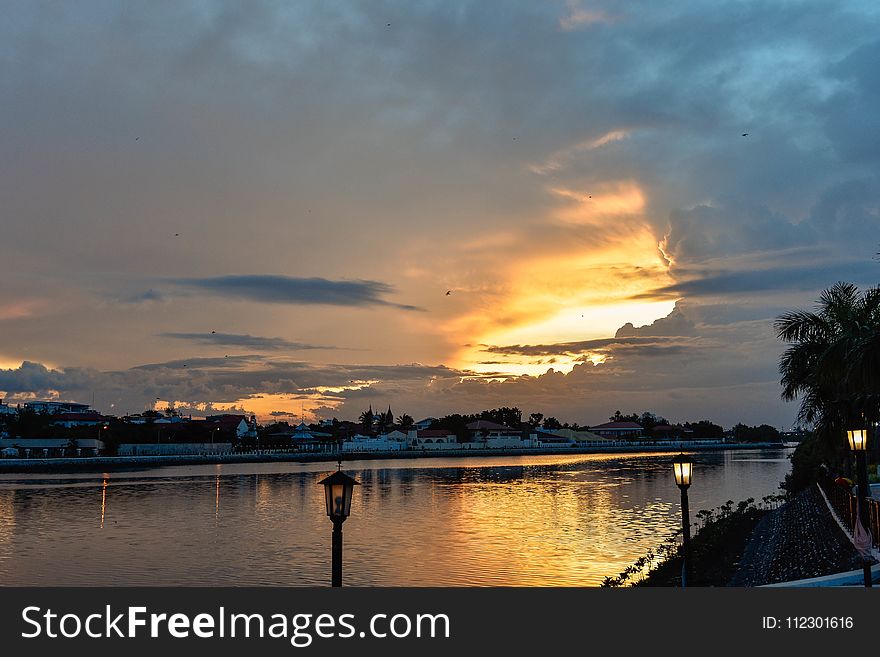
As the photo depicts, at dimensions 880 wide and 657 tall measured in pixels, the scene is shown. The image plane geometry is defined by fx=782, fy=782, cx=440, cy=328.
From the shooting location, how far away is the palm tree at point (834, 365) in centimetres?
1544

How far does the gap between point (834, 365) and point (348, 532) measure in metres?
30.5

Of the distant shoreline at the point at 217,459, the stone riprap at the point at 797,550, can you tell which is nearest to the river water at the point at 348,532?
the stone riprap at the point at 797,550

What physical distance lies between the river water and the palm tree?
31.7ft

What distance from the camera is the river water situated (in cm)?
3114

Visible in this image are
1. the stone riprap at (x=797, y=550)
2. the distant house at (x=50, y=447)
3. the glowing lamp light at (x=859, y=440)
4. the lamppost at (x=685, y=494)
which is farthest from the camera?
the distant house at (x=50, y=447)

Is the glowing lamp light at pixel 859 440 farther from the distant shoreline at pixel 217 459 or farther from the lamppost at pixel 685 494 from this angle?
the distant shoreline at pixel 217 459

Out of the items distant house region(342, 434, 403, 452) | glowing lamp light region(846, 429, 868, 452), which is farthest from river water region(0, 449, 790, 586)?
distant house region(342, 434, 403, 452)

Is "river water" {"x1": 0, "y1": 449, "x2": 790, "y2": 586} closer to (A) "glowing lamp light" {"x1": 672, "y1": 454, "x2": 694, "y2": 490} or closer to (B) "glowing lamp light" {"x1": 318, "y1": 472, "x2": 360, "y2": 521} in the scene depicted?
(A) "glowing lamp light" {"x1": 672, "y1": 454, "x2": 694, "y2": 490}

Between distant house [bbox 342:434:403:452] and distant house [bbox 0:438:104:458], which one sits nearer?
distant house [bbox 0:438:104:458]

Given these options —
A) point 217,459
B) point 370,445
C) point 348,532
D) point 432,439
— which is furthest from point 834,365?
point 432,439

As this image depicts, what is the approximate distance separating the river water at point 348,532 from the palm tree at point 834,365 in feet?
31.7

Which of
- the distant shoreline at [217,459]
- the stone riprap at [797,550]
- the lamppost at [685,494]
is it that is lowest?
the distant shoreline at [217,459]
